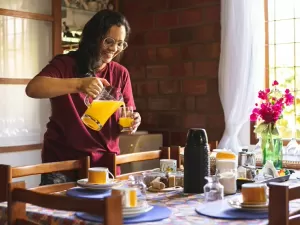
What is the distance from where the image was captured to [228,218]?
55.0 inches

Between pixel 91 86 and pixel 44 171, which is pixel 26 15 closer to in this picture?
pixel 91 86

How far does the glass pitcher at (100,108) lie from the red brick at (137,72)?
67.8 inches

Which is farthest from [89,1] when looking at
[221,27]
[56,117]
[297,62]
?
[56,117]

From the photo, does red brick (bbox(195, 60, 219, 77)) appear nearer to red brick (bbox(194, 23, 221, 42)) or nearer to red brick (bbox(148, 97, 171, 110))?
red brick (bbox(194, 23, 221, 42))

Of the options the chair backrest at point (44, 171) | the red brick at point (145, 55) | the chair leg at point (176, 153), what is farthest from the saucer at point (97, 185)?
the red brick at point (145, 55)

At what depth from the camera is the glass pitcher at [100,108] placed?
190 centimetres

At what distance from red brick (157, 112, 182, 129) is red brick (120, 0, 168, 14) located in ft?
2.35

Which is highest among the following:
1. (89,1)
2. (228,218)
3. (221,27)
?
(89,1)

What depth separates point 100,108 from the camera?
6.25 feet

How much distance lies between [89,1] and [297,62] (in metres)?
1.48

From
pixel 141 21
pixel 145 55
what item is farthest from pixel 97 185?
pixel 141 21

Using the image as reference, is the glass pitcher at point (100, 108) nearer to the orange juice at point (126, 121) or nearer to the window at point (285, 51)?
the orange juice at point (126, 121)

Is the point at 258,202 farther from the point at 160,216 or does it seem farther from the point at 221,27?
the point at 221,27

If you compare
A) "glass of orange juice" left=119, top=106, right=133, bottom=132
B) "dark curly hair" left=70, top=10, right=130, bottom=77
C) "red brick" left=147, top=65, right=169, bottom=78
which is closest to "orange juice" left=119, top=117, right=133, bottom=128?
"glass of orange juice" left=119, top=106, right=133, bottom=132
